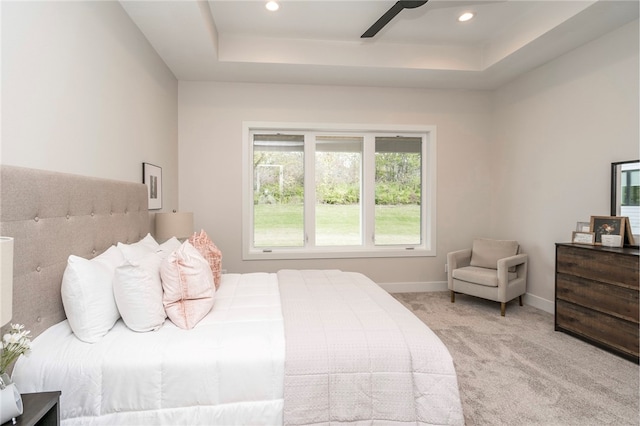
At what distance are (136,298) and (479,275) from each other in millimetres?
3370

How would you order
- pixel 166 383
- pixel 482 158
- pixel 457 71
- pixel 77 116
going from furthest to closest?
pixel 482 158, pixel 457 71, pixel 77 116, pixel 166 383

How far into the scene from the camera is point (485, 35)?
3414 millimetres

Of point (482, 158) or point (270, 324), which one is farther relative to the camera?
point (482, 158)

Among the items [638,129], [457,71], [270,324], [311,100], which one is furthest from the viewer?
[311,100]

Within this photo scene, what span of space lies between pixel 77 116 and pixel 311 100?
269 cm

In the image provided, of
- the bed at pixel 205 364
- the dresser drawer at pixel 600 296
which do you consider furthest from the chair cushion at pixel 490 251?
the bed at pixel 205 364

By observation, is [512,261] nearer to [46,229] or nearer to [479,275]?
[479,275]

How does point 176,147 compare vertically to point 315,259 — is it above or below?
above

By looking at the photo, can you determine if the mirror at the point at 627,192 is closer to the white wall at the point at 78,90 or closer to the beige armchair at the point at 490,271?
the beige armchair at the point at 490,271

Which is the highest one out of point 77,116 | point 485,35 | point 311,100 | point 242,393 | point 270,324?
point 485,35

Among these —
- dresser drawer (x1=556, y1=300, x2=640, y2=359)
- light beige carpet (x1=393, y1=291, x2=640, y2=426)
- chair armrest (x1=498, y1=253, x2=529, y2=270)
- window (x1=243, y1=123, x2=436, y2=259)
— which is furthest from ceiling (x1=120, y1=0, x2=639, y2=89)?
light beige carpet (x1=393, y1=291, x2=640, y2=426)

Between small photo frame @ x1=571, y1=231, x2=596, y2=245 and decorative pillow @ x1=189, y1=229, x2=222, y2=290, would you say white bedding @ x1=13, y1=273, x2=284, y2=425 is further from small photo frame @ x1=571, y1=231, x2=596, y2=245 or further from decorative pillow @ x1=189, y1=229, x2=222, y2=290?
small photo frame @ x1=571, y1=231, x2=596, y2=245

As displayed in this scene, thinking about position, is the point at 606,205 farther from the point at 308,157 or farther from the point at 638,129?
the point at 308,157

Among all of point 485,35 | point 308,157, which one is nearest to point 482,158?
point 485,35
